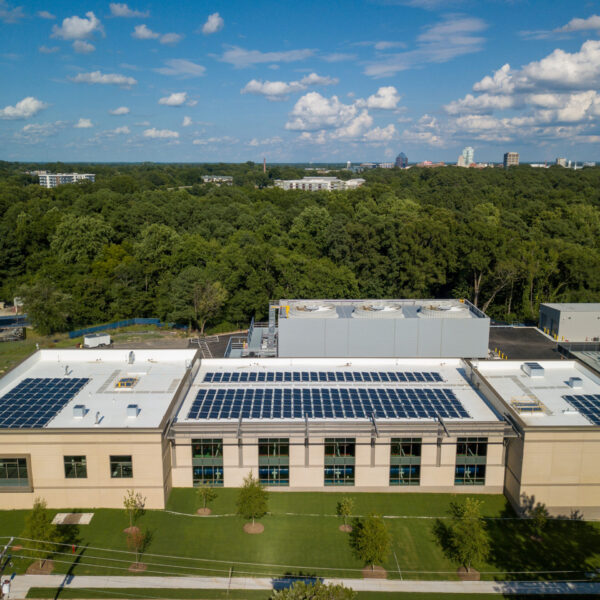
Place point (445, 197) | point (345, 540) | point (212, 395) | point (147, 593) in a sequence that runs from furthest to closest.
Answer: point (445, 197)
point (212, 395)
point (345, 540)
point (147, 593)

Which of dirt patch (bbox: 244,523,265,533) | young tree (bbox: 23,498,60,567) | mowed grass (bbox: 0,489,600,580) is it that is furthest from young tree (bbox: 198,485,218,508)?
young tree (bbox: 23,498,60,567)

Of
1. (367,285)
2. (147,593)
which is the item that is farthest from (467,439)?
(367,285)

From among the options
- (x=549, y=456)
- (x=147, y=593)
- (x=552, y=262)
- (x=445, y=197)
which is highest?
(x=445, y=197)

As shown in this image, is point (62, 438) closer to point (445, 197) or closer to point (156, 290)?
point (156, 290)

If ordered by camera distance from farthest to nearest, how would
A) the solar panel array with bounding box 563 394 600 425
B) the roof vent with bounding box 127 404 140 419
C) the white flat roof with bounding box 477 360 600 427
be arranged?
the white flat roof with bounding box 477 360 600 427
the solar panel array with bounding box 563 394 600 425
the roof vent with bounding box 127 404 140 419

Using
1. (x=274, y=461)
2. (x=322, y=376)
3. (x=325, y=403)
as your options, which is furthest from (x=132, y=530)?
(x=322, y=376)

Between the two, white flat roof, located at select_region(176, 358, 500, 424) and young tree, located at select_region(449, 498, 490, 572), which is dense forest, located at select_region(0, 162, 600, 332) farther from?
young tree, located at select_region(449, 498, 490, 572)

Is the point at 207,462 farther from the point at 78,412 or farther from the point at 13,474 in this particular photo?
the point at 13,474
